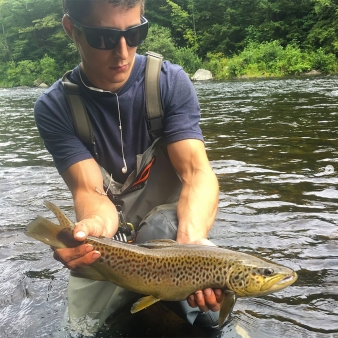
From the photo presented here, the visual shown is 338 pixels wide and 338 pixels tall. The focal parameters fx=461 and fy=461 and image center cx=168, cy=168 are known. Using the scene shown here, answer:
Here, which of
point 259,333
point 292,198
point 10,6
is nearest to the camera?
point 259,333

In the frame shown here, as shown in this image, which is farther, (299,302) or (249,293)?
(299,302)

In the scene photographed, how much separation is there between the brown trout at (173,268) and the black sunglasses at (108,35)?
1.08 meters

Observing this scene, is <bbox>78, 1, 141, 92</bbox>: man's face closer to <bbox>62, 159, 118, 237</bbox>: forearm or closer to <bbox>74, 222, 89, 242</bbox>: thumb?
<bbox>62, 159, 118, 237</bbox>: forearm

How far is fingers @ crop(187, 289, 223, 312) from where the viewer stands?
232 cm

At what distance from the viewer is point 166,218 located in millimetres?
2812

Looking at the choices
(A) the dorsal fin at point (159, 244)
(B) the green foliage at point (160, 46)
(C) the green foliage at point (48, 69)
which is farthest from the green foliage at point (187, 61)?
(A) the dorsal fin at point (159, 244)

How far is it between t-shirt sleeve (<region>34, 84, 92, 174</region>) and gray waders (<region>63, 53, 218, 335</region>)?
6cm

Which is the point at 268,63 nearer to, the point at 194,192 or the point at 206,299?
the point at 194,192

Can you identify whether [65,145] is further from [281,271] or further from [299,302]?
[299,302]

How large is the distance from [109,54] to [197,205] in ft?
3.58

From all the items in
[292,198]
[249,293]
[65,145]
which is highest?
[65,145]

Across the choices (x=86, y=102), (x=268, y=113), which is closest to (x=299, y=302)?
(x=86, y=102)

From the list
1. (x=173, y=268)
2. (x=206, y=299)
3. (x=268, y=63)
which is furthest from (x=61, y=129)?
(x=268, y=63)

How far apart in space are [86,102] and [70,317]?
139 centimetres
